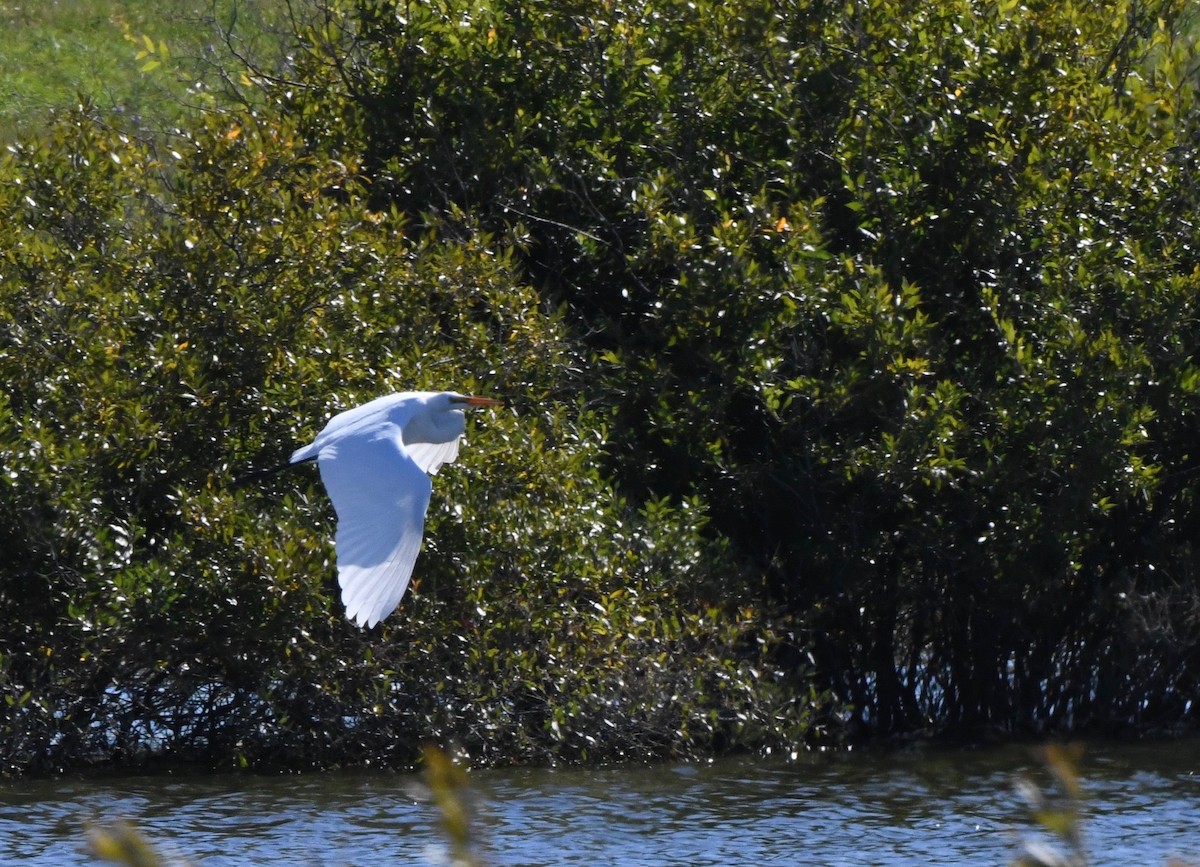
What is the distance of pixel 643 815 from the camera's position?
24.0 feet

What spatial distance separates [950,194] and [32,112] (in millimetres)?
13062

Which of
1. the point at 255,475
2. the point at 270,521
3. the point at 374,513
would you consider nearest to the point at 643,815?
the point at 374,513

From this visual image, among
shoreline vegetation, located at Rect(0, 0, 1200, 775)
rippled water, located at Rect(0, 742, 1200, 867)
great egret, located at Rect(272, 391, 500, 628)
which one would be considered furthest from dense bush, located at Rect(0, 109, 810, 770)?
great egret, located at Rect(272, 391, 500, 628)

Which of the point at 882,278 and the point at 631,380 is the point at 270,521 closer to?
the point at 631,380

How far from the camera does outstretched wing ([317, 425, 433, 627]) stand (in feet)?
19.5

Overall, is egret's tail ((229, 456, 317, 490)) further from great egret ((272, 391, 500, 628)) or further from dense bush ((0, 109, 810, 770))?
great egret ((272, 391, 500, 628))

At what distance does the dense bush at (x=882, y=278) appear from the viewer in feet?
27.8

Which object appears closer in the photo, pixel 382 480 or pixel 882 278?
pixel 382 480

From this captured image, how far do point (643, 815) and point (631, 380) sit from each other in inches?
94.6

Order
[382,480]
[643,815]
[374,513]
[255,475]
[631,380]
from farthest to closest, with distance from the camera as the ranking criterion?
[631,380] < [255,475] < [643,815] < [382,480] < [374,513]

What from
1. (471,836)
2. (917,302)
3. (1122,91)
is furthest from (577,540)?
(471,836)

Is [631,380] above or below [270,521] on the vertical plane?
above

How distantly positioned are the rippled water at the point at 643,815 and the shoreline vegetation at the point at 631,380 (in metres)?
0.30

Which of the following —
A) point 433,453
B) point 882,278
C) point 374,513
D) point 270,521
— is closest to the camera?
point 374,513
